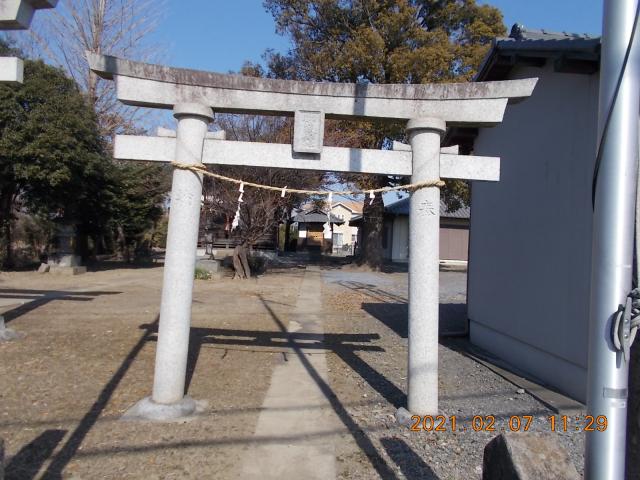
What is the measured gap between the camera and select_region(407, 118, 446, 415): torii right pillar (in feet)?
15.5

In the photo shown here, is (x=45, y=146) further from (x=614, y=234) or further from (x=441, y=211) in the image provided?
(x=441, y=211)

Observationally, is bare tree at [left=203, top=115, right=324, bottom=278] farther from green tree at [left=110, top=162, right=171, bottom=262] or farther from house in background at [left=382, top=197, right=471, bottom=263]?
house in background at [left=382, top=197, right=471, bottom=263]

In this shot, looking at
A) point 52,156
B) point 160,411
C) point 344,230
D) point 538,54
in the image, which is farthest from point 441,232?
point 344,230

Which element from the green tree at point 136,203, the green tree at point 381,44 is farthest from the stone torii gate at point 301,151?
the green tree at point 136,203

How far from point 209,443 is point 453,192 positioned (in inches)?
755

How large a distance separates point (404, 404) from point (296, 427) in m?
1.34

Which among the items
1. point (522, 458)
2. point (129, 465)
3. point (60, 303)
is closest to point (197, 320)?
point (60, 303)

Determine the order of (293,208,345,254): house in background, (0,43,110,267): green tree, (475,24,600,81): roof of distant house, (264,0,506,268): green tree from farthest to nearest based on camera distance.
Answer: (293,208,345,254): house in background < (264,0,506,268): green tree < (0,43,110,267): green tree < (475,24,600,81): roof of distant house

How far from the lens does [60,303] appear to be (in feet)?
36.6

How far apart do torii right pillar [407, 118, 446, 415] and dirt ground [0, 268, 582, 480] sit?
1.33 ft

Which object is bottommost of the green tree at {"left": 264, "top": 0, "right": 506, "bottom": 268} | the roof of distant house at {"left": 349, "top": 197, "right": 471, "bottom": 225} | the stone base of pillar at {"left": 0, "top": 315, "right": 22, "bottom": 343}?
the stone base of pillar at {"left": 0, "top": 315, "right": 22, "bottom": 343}

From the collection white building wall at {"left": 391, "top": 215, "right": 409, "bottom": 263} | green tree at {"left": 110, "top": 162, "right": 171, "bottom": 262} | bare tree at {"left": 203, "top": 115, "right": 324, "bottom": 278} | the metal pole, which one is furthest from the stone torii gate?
white building wall at {"left": 391, "top": 215, "right": 409, "bottom": 263}

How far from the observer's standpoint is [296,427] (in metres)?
4.57

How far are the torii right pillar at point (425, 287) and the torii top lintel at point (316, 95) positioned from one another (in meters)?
0.29
